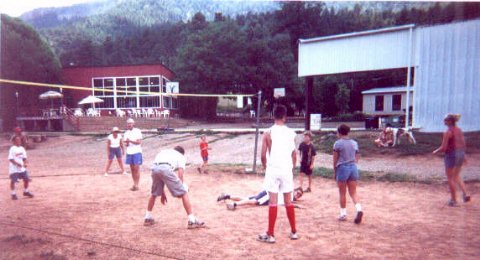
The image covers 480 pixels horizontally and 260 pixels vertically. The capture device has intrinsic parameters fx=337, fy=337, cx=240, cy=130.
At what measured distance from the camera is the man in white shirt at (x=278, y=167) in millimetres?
4566

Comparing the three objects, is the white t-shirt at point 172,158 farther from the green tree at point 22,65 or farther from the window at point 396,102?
the window at point 396,102

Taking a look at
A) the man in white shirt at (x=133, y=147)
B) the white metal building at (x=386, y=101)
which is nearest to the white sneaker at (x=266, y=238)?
the man in white shirt at (x=133, y=147)

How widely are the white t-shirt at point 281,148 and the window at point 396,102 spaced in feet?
117

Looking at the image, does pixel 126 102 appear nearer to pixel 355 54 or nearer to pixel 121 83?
pixel 121 83

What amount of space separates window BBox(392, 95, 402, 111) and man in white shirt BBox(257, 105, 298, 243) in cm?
3576

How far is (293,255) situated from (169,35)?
2339 inches

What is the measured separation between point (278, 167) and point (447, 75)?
1423 centimetres

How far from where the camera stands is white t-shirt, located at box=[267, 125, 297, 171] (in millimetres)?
4561

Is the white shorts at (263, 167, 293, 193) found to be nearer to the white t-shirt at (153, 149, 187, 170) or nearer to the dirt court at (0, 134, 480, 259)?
the dirt court at (0, 134, 480, 259)

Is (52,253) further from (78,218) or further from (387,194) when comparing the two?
(387,194)

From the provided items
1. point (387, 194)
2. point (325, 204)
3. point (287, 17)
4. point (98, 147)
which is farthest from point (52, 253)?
point (287, 17)

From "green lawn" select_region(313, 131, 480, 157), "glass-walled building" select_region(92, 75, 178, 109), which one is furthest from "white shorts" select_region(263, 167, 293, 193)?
"glass-walled building" select_region(92, 75, 178, 109)

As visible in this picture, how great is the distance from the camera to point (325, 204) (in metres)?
6.94

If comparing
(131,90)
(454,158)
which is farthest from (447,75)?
(131,90)
